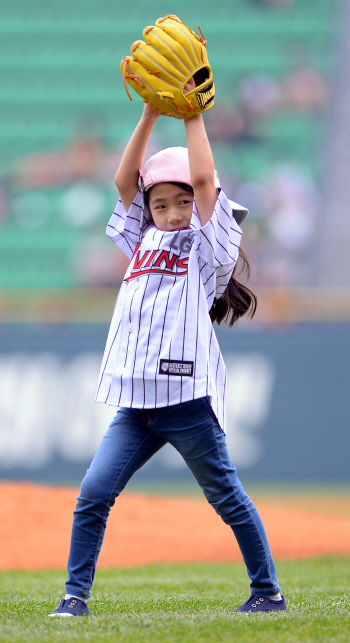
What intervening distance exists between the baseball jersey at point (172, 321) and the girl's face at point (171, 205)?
0.12ft

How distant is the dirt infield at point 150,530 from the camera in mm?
5164

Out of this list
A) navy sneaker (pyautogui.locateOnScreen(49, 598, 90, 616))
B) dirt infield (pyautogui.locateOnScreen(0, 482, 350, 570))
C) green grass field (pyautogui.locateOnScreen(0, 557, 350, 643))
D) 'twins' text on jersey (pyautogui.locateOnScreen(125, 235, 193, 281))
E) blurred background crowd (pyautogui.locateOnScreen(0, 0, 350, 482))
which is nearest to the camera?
green grass field (pyautogui.locateOnScreen(0, 557, 350, 643))

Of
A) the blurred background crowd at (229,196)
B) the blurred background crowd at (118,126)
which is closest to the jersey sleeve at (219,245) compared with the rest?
the blurred background crowd at (229,196)

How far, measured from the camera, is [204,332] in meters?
2.40

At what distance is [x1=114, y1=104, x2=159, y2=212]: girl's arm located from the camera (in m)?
2.51

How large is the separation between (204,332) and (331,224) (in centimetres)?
957

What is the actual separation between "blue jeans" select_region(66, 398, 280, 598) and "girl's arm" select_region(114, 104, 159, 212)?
2.37ft

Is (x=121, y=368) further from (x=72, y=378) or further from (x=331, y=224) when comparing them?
(x=331, y=224)

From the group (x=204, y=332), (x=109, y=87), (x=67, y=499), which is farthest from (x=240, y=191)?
(x=204, y=332)

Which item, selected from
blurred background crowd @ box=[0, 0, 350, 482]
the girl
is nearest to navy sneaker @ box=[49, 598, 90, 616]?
the girl

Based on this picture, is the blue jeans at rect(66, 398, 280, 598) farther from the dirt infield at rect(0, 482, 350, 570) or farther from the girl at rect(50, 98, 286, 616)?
the dirt infield at rect(0, 482, 350, 570)

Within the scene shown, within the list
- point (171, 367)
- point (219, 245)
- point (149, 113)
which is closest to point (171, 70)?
point (149, 113)

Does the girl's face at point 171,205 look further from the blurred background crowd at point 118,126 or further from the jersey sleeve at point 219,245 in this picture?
the blurred background crowd at point 118,126

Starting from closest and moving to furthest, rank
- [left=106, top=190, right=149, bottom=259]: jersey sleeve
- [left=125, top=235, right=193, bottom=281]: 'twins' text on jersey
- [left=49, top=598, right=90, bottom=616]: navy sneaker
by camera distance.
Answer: [left=49, top=598, right=90, bottom=616]: navy sneaker → [left=125, top=235, right=193, bottom=281]: 'twins' text on jersey → [left=106, top=190, right=149, bottom=259]: jersey sleeve
